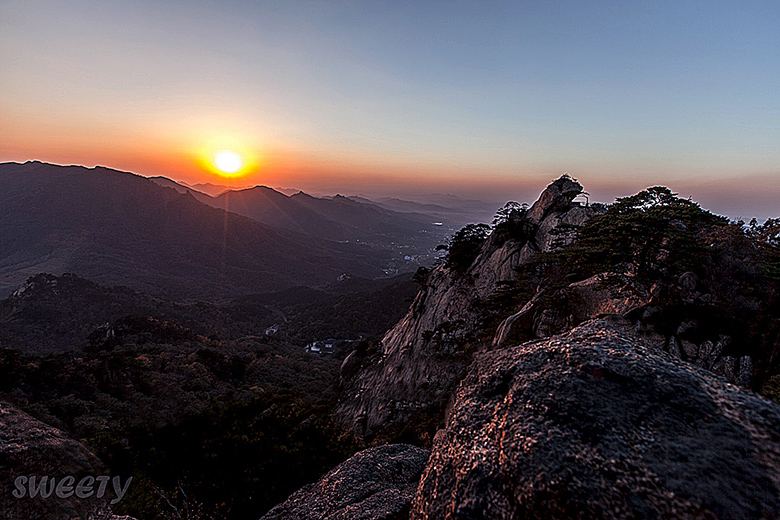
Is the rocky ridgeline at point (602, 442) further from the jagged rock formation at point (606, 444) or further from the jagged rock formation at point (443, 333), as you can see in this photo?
the jagged rock formation at point (443, 333)

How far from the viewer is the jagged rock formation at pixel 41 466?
6254 mm

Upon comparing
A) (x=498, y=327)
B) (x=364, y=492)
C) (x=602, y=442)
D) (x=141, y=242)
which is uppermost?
(x=602, y=442)

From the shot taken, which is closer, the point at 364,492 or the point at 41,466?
the point at 364,492

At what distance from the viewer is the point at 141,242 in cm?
12131

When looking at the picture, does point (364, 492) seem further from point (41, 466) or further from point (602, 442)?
point (41, 466)

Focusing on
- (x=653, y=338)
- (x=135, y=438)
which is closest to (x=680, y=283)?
(x=653, y=338)

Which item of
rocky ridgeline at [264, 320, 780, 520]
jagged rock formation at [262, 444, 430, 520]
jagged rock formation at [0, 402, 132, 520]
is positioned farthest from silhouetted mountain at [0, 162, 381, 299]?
rocky ridgeline at [264, 320, 780, 520]

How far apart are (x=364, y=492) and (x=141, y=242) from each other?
507 feet

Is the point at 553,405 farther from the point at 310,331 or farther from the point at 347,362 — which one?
the point at 310,331

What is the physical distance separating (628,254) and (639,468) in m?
10.3

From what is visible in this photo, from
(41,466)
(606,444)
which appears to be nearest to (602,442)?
(606,444)

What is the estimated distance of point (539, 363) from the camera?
4461mm

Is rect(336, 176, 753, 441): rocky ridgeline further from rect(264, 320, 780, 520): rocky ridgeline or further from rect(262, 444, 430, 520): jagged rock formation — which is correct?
rect(262, 444, 430, 520): jagged rock formation

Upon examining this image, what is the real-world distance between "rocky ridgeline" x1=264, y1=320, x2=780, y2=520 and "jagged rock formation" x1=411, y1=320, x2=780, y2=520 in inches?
0.4
